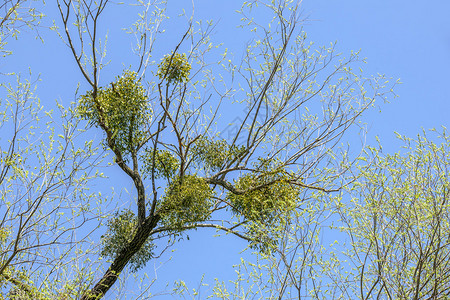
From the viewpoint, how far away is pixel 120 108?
21.3 ft

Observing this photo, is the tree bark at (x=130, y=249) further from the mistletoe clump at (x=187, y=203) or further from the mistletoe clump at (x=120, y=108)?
the mistletoe clump at (x=120, y=108)

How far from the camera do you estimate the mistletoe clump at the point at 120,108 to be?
651cm

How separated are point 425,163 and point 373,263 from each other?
36.1 inches

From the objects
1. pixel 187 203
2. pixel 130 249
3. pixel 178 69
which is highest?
pixel 178 69

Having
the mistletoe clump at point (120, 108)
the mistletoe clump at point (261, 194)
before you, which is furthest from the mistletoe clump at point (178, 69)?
the mistletoe clump at point (261, 194)

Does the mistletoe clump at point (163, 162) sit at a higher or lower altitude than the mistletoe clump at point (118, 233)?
higher

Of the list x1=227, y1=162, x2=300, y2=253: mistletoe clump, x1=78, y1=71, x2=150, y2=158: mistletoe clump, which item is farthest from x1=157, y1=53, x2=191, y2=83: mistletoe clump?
x1=227, y1=162, x2=300, y2=253: mistletoe clump

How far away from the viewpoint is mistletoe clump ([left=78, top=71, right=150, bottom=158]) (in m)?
6.51

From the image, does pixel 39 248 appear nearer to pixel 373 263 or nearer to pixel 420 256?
pixel 373 263

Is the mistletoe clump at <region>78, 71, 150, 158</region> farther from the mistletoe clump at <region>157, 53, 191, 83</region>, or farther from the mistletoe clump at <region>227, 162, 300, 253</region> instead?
the mistletoe clump at <region>227, 162, 300, 253</region>

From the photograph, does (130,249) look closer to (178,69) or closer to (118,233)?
(118,233)

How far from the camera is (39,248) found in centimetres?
520

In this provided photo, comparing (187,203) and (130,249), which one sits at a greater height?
(187,203)

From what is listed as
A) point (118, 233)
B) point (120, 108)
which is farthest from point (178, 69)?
point (118, 233)
